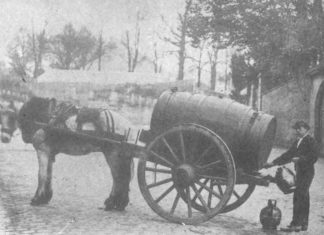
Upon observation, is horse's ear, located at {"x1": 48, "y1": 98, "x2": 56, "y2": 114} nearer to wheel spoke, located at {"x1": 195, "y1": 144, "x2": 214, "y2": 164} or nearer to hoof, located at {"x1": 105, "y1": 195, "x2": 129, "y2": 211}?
hoof, located at {"x1": 105, "y1": 195, "x2": 129, "y2": 211}

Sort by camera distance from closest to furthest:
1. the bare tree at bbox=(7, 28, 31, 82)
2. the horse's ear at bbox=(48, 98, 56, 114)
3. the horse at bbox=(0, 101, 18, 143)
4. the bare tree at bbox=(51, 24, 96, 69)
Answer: the horse's ear at bbox=(48, 98, 56, 114) < the horse at bbox=(0, 101, 18, 143) < the bare tree at bbox=(7, 28, 31, 82) < the bare tree at bbox=(51, 24, 96, 69)

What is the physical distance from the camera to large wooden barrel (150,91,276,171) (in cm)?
644

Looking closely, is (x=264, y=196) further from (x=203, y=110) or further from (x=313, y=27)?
(x=313, y=27)

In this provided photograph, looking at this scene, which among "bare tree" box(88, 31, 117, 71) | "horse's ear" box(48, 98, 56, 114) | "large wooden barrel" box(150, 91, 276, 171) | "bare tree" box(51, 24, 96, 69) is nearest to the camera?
"large wooden barrel" box(150, 91, 276, 171)

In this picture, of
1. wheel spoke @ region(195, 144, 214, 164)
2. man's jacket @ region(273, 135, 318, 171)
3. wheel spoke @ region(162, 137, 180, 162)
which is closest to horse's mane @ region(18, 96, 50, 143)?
wheel spoke @ region(162, 137, 180, 162)

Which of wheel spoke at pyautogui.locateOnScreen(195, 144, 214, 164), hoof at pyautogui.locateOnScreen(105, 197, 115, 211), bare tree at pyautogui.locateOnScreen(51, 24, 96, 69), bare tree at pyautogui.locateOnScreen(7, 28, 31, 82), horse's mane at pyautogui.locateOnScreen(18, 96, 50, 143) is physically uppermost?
bare tree at pyautogui.locateOnScreen(51, 24, 96, 69)

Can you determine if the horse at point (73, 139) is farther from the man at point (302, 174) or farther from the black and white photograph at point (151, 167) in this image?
the man at point (302, 174)

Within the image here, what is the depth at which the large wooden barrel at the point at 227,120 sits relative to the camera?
644 cm

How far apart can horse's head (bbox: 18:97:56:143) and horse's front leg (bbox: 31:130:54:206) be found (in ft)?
1.02

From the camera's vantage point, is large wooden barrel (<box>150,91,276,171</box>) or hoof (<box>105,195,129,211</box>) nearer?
large wooden barrel (<box>150,91,276,171</box>)

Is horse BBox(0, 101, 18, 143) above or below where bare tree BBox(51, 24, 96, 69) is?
below

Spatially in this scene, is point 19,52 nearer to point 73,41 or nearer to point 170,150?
point 73,41

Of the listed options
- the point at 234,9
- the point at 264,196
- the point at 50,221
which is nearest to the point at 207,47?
the point at 234,9

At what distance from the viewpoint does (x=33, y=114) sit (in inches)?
315
